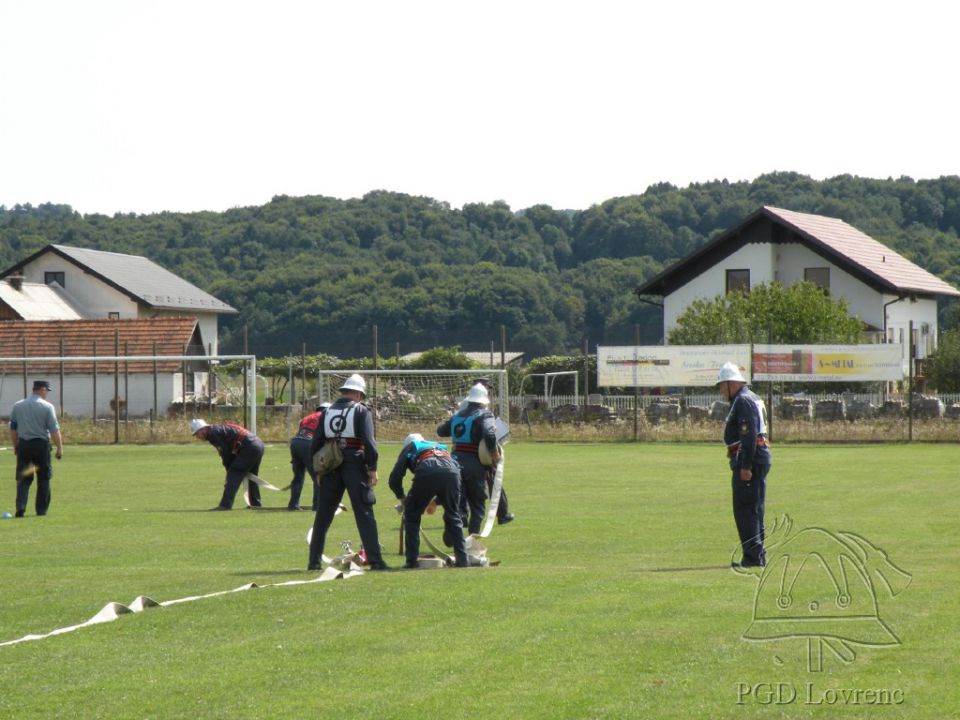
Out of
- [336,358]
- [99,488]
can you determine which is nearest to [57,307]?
[336,358]

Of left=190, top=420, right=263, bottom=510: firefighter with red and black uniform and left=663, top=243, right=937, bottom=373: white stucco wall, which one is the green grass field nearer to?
left=190, top=420, right=263, bottom=510: firefighter with red and black uniform

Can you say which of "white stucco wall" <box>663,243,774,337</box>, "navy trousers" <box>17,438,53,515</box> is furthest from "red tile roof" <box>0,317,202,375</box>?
"navy trousers" <box>17,438,53,515</box>

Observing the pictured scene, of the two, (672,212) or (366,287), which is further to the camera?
(672,212)

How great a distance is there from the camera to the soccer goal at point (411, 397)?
39.1 meters

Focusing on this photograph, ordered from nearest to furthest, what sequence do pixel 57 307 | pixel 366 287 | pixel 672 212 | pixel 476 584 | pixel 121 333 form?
pixel 476 584 → pixel 121 333 → pixel 57 307 → pixel 366 287 → pixel 672 212

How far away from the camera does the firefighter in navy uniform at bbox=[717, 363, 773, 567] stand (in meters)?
12.1

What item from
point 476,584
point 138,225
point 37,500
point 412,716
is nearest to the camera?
point 412,716

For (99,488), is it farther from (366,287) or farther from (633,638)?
(366,287)

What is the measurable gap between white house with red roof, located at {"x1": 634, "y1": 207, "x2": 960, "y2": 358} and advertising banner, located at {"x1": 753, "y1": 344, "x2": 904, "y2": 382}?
68.1ft

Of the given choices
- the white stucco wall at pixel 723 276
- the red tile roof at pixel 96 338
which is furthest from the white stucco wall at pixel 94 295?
the white stucco wall at pixel 723 276

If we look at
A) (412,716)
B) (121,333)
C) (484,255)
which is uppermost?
(484,255)

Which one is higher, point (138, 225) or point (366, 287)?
point (138, 225)

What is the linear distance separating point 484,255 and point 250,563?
103880mm

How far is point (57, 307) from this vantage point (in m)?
76.9
